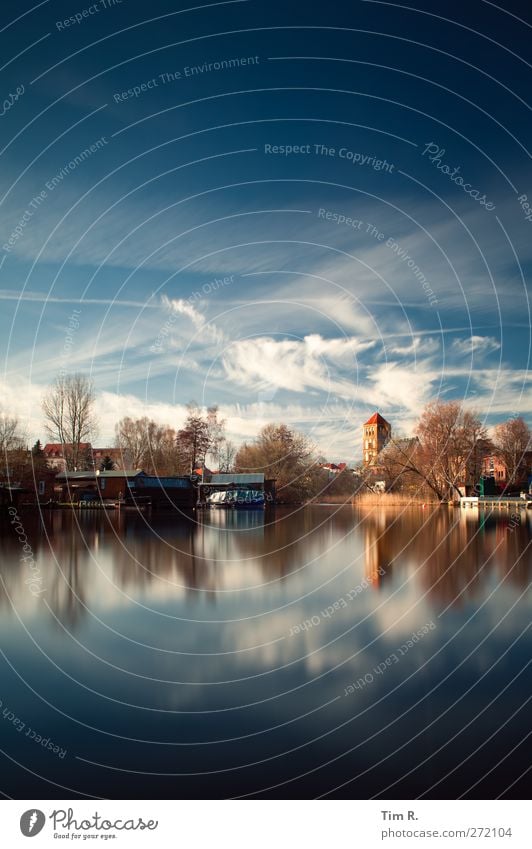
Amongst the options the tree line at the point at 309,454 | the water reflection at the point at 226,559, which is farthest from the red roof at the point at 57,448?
→ the water reflection at the point at 226,559

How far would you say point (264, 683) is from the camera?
6195 millimetres

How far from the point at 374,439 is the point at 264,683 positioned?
62028mm

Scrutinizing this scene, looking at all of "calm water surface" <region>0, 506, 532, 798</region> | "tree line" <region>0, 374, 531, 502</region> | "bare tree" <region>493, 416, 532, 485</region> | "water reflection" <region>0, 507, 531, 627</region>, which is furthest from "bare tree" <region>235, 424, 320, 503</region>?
"calm water surface" <region>0, 506, 532, 798</region>

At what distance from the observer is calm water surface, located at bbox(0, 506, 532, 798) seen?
441 centimetres

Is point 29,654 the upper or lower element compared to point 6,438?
lower

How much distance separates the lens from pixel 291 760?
457 centimetres

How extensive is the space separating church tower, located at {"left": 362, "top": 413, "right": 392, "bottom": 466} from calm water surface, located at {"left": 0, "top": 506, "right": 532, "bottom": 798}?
45487 mm

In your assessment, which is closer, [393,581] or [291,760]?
[291,760]

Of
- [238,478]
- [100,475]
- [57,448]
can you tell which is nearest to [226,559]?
[100,475]

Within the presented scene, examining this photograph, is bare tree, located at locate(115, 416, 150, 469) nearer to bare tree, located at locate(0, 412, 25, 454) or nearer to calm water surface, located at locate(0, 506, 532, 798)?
bare tree, located at locate(0, 412, 25, 454)
